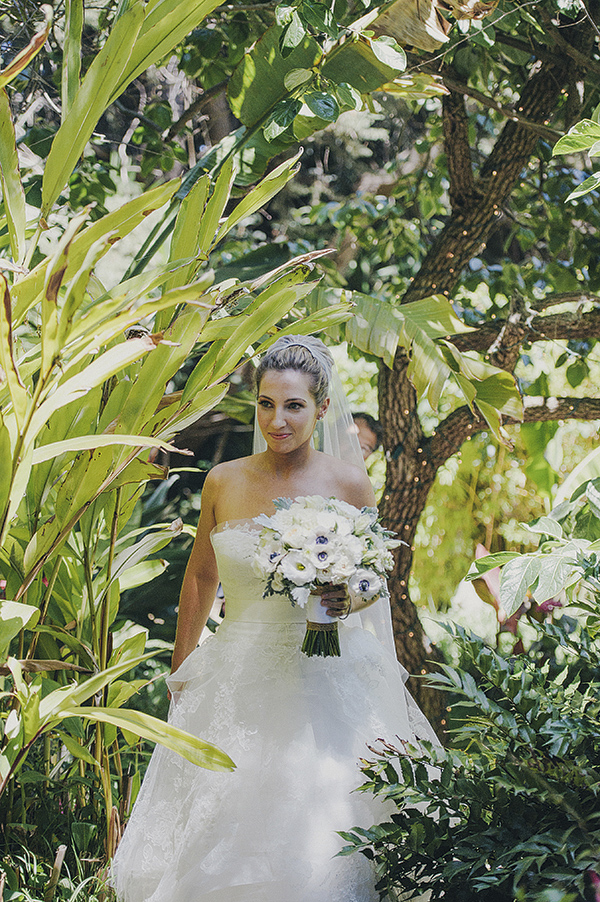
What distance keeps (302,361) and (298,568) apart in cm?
60

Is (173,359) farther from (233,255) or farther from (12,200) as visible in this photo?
(233,255)

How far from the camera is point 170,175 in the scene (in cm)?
505

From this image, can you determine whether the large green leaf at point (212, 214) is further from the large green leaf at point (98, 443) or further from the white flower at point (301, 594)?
the white flower at point (301, 594)

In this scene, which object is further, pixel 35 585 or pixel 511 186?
pixel 511 186

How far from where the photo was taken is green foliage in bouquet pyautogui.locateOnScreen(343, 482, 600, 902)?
1.31 m

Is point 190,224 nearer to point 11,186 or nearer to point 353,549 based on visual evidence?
point 11,186

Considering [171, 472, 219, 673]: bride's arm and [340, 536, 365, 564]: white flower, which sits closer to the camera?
[340, 536, 365, 564]: white flower

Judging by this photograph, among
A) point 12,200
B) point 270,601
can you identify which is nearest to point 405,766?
point 270,601

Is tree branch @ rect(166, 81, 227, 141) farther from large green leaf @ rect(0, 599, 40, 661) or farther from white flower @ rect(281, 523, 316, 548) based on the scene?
large green leaf @ rect(0, 599, 40, 661)

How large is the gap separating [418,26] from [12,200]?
1.76m

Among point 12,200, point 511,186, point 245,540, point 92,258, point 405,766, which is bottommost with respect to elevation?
point 405,766

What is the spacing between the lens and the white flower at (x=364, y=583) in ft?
5.95

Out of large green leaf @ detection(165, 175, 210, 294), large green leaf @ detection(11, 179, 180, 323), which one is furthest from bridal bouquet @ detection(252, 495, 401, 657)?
large green leaf @ detection(11, 179, 180, 323)

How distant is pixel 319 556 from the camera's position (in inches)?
69.2
